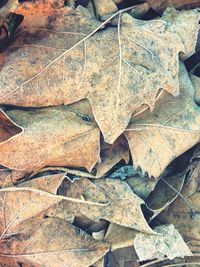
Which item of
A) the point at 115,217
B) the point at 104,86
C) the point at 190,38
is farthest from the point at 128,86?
the point at 115,217

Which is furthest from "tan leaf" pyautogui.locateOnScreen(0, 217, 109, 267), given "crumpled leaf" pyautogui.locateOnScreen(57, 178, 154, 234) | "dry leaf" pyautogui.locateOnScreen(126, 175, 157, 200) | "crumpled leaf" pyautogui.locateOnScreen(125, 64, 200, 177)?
"crumpled leaf" pyautogui.locateOnScreen(125, 64, 200, 177)

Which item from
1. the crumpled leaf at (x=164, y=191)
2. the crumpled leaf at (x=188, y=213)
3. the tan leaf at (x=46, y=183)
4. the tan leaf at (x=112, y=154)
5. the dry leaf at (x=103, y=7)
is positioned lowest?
the crumpled leaf at (x=188, y=213)

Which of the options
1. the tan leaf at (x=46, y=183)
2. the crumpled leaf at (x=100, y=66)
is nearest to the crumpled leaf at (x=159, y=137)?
the crumpled leaf at (x=100, y=66)

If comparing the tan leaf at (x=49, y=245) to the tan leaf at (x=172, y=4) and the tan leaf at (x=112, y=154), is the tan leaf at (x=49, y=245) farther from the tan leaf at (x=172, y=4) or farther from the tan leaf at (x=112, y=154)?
the tan leaf at (x=172, y=4)

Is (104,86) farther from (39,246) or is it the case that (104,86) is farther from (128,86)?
(39,246)

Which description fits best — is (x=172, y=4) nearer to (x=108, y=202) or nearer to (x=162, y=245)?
(x=108, y=202)

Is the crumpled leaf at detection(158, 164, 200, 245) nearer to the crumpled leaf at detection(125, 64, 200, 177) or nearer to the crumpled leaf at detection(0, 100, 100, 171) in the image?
the crumpled leaf at detection(125, 64, 200, 177)

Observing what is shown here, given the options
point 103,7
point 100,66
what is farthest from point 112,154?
point 103,7

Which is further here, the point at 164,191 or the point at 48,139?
the point at 164,191
